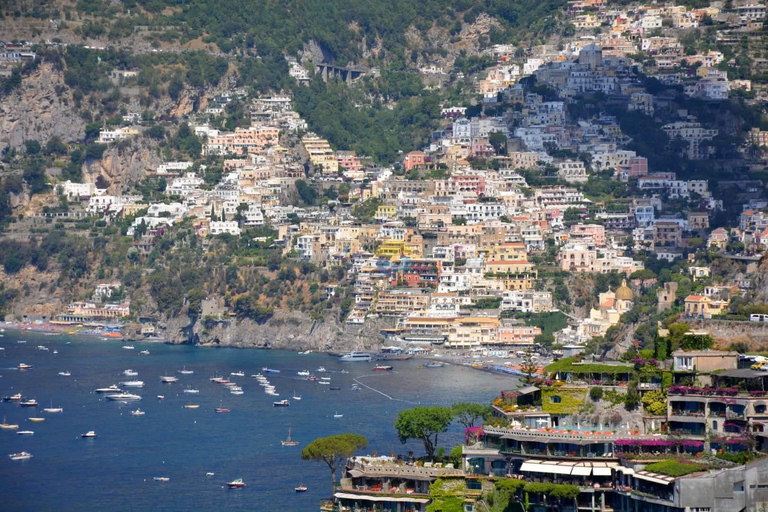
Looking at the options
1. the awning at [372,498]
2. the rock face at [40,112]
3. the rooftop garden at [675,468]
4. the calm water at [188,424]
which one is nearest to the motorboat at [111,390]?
the calm water at [188,424]

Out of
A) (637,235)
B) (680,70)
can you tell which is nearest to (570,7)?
(680,70)

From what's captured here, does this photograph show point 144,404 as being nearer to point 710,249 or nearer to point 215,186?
point 710,249

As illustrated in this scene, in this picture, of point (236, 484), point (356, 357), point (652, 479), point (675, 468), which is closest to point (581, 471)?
point (652, 479)

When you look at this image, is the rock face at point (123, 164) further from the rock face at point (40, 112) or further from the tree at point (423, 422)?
the tree at point (423, 422)

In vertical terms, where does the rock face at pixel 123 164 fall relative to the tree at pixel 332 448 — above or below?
above

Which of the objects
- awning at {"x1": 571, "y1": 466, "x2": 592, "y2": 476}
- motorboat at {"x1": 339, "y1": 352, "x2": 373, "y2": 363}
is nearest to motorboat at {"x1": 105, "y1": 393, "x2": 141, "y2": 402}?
motorboat at {"x1": 339, "y1": 352, "x2": 373, "y2": 363}

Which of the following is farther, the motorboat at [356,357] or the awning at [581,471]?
the motorboat at [356,357]
